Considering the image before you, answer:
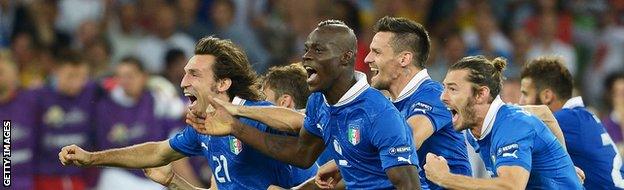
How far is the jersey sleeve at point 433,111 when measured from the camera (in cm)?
834

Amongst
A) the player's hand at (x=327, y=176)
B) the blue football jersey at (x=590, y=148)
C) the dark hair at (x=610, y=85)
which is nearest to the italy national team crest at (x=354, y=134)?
the player's hand at (x=327, y=176)

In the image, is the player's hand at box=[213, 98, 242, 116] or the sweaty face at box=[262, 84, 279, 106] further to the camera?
the sweaty face at box=[262, 84, 279, 106]

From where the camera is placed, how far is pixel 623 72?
15.6m

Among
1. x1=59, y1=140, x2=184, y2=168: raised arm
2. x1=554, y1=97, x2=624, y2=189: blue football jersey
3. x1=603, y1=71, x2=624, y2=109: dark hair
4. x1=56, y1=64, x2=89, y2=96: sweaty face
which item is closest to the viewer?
x1=59, y1=140, x2=184, y2=168: raised arm

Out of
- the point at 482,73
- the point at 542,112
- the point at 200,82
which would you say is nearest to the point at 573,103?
the point at 542,112

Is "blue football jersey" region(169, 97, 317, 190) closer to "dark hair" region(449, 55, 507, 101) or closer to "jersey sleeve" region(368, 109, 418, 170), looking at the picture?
"jersey sleeve" region(368, 109, 418, 170)

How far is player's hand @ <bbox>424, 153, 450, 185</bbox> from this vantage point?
7.72 m

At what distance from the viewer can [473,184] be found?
7.78m

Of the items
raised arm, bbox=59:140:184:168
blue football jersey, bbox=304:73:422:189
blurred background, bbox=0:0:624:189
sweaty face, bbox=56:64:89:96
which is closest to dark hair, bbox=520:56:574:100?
blue football jersey, bbox=304:73:422:189

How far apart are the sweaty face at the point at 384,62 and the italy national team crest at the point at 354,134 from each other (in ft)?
2.51

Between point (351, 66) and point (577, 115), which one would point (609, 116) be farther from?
point (351, 66)

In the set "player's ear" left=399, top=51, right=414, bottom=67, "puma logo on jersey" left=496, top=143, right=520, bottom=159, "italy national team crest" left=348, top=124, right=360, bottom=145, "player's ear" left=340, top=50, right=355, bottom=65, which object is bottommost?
"puma logo on jersey" left=496, top=143, right=520, bottom=159

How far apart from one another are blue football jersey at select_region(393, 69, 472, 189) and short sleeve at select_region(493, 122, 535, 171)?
447 mm

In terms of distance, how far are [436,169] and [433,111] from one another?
2.28ft
